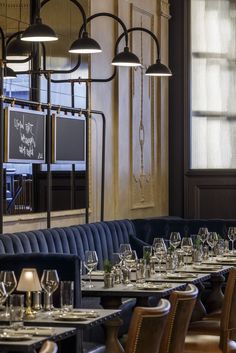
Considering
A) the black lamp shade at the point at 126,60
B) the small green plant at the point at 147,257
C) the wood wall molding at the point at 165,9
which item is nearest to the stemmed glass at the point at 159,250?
the small green plant at the point at 147,257

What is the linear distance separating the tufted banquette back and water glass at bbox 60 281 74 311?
2.25 m

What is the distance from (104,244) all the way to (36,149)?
139 centimetres

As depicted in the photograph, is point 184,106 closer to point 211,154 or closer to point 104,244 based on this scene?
point 211,154

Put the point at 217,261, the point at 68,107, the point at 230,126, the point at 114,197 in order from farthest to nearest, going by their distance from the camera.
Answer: the point at 230,126 < the point at 114,197 < the point at 68,107 < the point at 217,261

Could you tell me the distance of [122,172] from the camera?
10523 millimetres

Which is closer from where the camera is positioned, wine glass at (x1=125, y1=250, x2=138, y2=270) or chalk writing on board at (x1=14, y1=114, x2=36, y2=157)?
wine glass at (x1=125, y1=250, x2=138, y2=270)

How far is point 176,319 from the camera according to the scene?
4.64 meters

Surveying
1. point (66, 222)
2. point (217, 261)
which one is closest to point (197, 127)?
point (66, 222)

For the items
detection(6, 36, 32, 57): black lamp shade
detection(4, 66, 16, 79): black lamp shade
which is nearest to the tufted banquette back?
detection(4, 66, 16, 79): black lamp shade

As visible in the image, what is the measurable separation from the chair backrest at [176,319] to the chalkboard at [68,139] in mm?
4113

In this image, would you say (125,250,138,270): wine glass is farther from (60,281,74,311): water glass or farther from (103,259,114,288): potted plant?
(60,281,74,311): water glass

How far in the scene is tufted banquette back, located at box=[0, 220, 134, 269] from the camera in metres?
7.44

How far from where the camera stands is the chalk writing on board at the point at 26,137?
798 cm

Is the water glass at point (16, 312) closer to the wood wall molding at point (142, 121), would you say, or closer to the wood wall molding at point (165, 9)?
the wood wall molding at point (142, 121)
